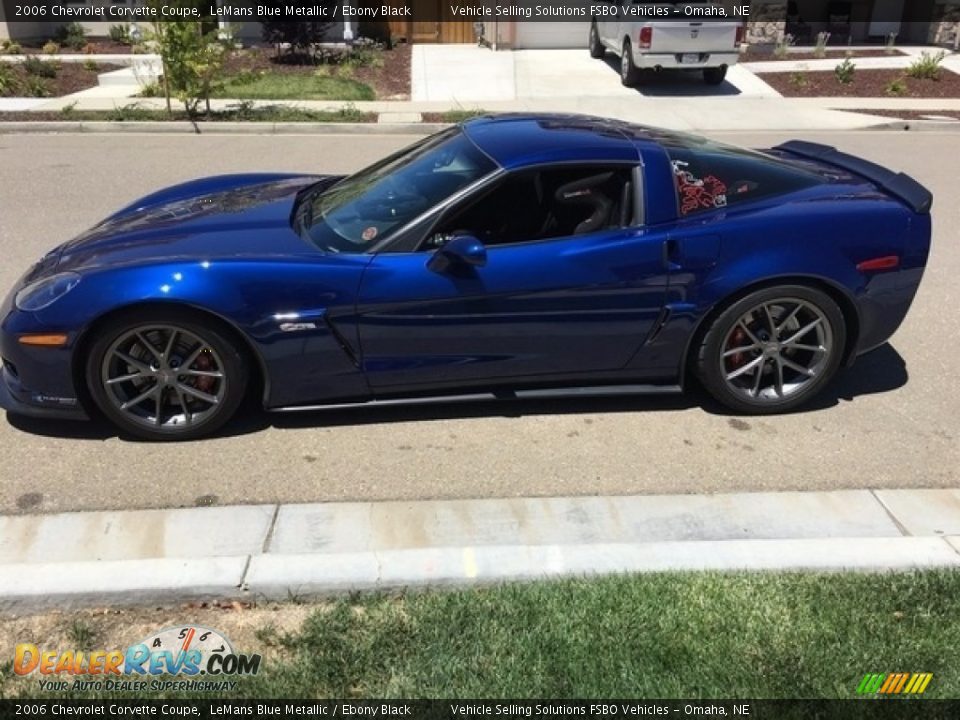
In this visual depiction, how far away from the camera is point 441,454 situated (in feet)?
12.9

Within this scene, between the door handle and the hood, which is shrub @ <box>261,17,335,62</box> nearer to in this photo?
the hood

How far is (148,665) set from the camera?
259 cm

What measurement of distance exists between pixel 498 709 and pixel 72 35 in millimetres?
22455

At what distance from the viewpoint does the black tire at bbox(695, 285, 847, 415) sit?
4.07 meters

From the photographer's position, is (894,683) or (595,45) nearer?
(894,683)

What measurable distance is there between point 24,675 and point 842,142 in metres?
11.9

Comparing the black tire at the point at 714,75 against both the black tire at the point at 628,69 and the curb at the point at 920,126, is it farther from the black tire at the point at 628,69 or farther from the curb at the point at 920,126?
the curb at the point at 920,126

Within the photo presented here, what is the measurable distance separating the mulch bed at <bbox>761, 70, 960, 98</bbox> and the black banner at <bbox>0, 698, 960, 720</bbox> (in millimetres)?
15102

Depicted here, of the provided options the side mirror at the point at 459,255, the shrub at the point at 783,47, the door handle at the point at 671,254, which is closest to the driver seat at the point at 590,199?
the door handle at the point at 671,254

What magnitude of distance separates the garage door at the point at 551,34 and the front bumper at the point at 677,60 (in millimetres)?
5675

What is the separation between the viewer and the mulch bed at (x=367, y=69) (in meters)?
16.1

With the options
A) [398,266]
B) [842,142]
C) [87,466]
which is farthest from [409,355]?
[842,142]

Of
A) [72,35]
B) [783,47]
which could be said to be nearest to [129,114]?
[72,35]

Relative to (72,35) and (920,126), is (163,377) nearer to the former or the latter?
(920,126)
